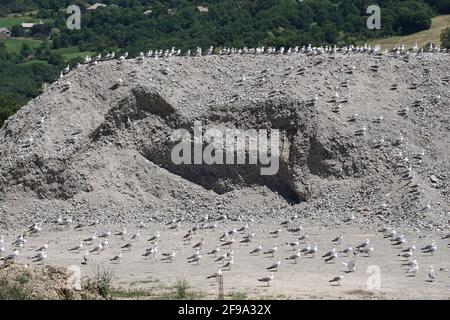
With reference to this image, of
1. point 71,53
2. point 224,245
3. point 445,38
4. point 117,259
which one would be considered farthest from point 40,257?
point 71,53

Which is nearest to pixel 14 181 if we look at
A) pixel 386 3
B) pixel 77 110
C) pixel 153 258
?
pixel 77 110

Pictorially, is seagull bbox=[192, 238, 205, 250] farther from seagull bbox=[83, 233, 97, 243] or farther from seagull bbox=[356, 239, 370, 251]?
seagull bbox=[356, 239, 370, 251]

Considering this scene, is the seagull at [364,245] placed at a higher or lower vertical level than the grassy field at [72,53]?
higher

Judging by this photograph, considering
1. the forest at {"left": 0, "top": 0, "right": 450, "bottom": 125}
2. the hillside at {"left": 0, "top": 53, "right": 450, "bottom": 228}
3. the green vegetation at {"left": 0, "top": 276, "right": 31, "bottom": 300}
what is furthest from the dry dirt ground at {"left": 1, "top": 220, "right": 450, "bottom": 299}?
the forest at {"left": 0, "top": 0, "right": 450, "bottom": 125}

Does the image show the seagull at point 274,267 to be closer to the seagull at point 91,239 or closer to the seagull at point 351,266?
the seagull at point 351,266

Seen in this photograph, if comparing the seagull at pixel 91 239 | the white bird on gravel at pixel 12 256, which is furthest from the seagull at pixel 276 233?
the white bird on gravel at pixel 12 256

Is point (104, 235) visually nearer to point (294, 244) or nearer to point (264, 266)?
point (294, 244)
